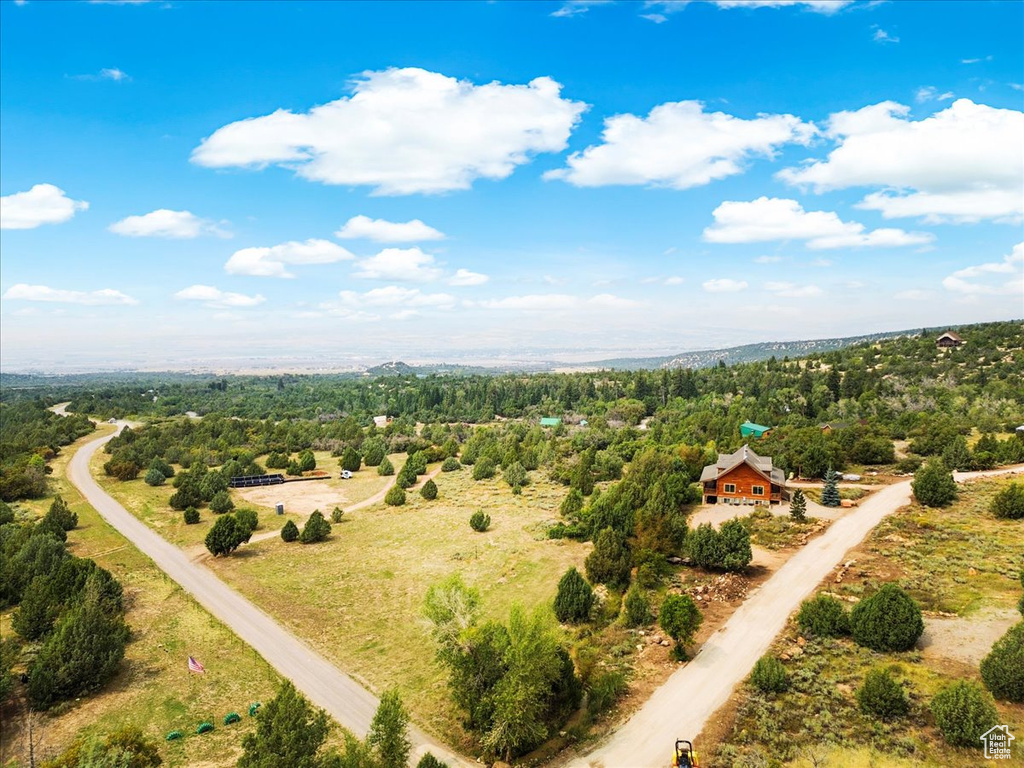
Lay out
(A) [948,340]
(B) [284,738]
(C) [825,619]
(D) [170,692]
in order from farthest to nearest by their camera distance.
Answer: (A) [948,340] → (C) [825,619] → (D) [170,692] → (B) [284,738]

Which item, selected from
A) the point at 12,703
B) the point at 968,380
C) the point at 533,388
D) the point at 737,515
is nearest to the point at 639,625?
the point at 737,515

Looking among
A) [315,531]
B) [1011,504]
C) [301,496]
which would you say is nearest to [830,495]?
[1011,504]

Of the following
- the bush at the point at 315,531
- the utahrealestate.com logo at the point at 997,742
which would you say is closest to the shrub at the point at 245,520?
the bush at the point at 315,531

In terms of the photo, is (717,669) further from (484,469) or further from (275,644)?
(484,469)

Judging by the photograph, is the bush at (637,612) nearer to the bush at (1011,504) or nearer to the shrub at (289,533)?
the bush at (1011,504)

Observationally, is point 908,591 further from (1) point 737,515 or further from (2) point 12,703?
(2) point 12,703

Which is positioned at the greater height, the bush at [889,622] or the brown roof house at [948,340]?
the brown roof house at [948,340]
